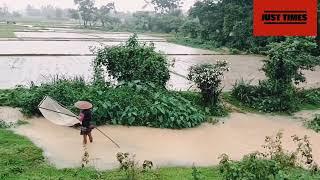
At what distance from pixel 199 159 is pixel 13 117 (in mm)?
4339

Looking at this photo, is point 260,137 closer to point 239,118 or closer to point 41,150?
point 239,118

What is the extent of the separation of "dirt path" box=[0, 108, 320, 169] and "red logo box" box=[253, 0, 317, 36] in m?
2.13

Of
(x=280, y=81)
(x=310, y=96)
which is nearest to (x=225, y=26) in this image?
(x=310, y=96)

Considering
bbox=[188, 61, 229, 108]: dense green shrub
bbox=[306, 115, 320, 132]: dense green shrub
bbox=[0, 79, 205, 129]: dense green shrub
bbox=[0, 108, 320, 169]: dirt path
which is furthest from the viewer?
bbox=[188, 61, 229, 108]: dense green shrub

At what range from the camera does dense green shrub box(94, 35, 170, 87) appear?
10820 mm

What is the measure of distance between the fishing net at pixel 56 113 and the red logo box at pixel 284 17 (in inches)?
174

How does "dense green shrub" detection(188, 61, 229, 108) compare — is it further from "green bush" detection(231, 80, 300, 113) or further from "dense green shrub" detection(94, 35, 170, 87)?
"green bush" detection(231, 80, 300, 113)

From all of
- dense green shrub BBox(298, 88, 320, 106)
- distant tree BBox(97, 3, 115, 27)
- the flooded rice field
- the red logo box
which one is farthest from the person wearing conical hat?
distant tree BBox(97, 3, 115, 27)

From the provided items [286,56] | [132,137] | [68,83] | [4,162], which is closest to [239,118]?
[286,56]

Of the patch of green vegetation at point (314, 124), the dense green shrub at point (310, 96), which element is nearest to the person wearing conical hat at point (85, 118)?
the patch of green vegetation at point (314, 124)

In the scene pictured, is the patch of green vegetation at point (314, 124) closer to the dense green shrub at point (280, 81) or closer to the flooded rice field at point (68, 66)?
the dense green shrub at point (280, 81)

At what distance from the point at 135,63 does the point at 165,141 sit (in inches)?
112

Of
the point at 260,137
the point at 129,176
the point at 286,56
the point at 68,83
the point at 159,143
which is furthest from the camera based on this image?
the point at 286,56

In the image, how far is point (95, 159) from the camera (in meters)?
7.30
